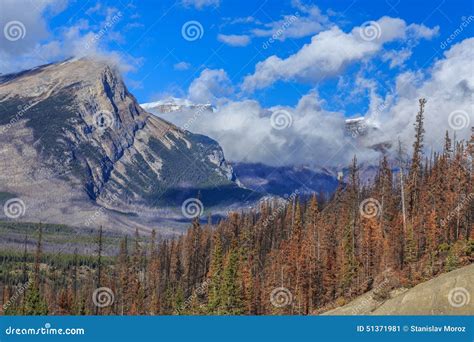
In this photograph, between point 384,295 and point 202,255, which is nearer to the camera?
point 384,295

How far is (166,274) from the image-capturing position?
17012 centimetres

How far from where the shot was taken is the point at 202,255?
154 metres

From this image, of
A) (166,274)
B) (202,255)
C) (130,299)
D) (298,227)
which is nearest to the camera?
(298,227)

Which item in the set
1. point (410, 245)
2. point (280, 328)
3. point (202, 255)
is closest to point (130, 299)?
point (202, 255)

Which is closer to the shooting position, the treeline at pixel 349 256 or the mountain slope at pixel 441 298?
the mountain slope at pixel 441 298

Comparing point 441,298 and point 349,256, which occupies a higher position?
point 349,256

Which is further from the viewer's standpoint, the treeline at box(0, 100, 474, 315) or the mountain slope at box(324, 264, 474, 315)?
the treeline at box(0, 100, 474, 315)

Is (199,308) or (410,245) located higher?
(410,245)

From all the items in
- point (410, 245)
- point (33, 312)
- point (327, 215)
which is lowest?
point (33, 312)

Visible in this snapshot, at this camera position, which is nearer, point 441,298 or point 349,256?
point 441,298

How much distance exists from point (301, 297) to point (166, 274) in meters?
77.0

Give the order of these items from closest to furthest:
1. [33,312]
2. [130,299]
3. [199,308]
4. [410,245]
A: [410,245], [33,312], [199,308], [130,299]

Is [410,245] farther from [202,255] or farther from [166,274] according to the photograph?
[166,274]

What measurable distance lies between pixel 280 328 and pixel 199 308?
221 feet
